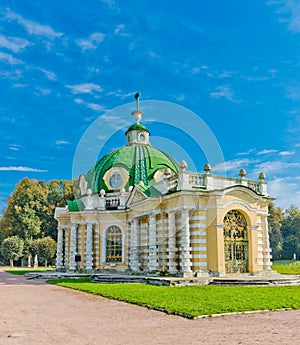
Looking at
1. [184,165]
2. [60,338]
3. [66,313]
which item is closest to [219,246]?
[184,165]

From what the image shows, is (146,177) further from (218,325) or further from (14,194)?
(14,194)

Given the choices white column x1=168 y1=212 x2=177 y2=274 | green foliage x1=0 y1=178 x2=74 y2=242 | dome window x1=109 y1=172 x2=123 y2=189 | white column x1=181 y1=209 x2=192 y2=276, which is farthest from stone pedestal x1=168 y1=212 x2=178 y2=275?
green foliage x1=0 y1=178 x2=74 y2=242

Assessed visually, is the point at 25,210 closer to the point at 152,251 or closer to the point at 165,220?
the point at 152,251

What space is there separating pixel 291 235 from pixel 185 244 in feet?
184

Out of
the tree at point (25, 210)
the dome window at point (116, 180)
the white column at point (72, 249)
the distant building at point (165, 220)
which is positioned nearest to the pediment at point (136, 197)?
the distant building at point (165, 220)

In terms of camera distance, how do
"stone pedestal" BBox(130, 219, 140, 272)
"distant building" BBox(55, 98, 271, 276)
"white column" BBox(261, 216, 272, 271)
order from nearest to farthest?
"distant building" BBox(55, 98, 271, 276) → "white column" BBox(261, 216, 272, 271) → "stone pedestal" BBox(130, 219, 140, 272)

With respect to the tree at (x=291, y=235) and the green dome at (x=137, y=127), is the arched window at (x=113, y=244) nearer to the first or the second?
the green dome at (x=137, y=127)

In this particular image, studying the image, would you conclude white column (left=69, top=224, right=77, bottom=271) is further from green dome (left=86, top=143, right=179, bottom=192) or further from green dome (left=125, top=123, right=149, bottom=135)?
green dome (left=125, top=123, right=149, bottom=135)

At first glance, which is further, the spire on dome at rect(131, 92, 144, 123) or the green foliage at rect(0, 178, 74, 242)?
the green foliage at rect(0, 178, 74, 242)

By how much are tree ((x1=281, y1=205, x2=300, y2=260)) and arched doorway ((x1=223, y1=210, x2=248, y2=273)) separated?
168 feet

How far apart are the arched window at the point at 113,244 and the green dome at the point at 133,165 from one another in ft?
11.6

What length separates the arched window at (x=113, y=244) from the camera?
3055 cm

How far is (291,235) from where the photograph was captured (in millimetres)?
71875

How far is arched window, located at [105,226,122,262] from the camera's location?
100ft
